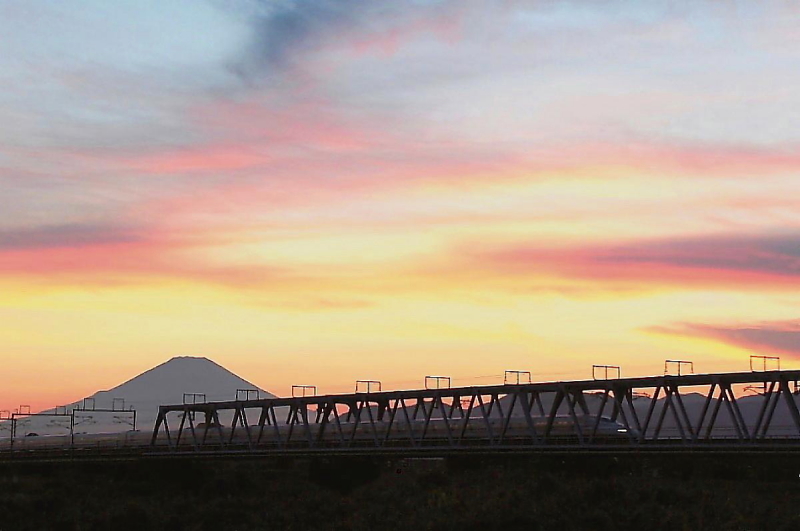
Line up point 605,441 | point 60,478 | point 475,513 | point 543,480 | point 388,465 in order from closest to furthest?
point 605,441 < point 475,513 < point 543,480 < point 60,478 < point 388,465

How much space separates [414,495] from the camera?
488ft

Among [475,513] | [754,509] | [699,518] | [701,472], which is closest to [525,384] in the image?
[475,513]

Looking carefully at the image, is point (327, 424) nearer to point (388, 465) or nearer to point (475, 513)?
point (475, 513)

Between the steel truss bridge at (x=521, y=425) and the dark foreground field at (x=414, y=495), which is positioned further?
the dark foreground field at (x=414, y=495)

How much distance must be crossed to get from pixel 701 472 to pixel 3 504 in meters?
95.0

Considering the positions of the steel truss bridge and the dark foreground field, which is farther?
the dark foreground field

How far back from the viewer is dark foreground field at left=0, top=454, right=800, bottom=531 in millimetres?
124938

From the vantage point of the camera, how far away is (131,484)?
150 meters

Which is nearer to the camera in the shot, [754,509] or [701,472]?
[754,509]

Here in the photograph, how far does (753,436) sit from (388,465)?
115708 mm

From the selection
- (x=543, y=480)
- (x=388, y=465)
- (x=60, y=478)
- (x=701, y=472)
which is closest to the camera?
(x=543, y=480)

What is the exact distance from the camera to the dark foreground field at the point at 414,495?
12494 centimetres

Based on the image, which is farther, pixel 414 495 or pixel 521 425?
pixel 414 495

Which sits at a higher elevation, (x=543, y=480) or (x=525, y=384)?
(x=525, y=384)
